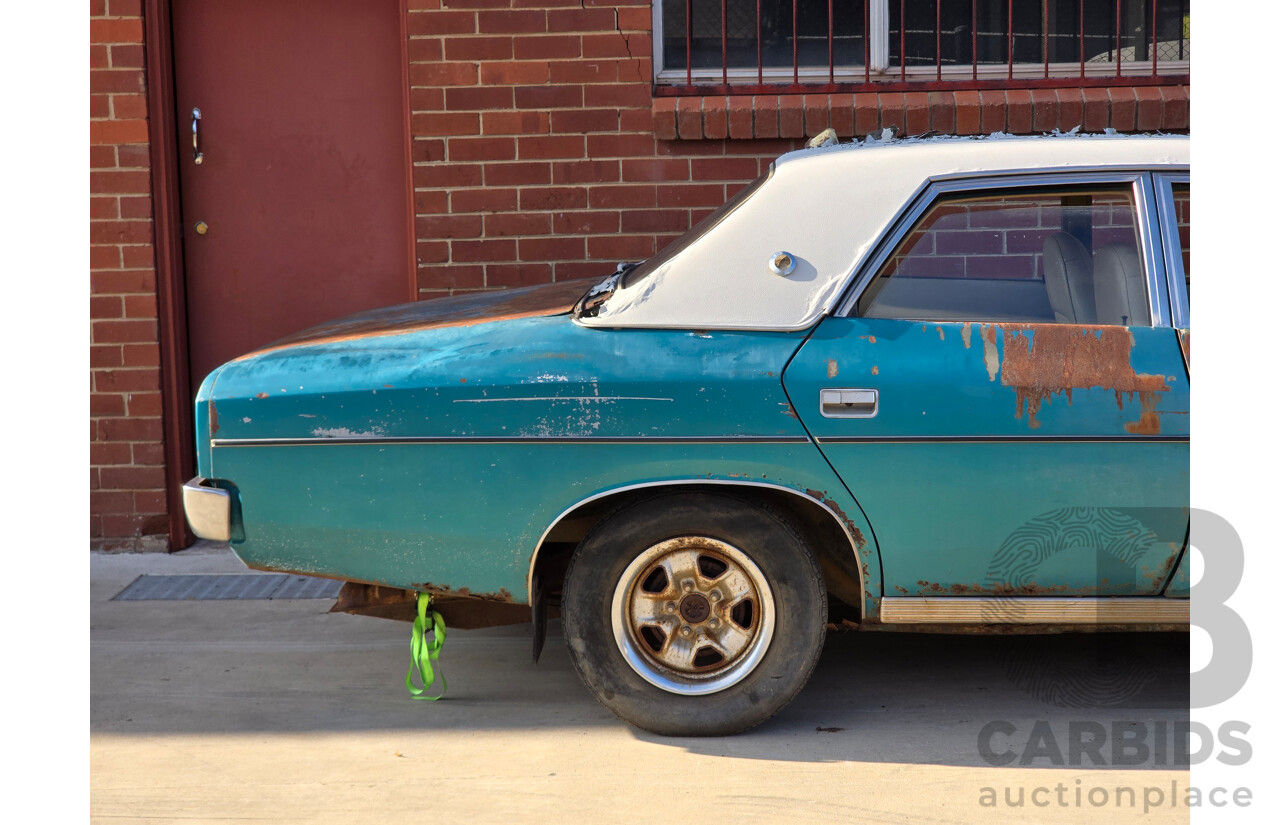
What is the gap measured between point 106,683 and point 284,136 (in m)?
2.88

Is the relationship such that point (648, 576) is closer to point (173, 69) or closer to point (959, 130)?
point (959, 130)

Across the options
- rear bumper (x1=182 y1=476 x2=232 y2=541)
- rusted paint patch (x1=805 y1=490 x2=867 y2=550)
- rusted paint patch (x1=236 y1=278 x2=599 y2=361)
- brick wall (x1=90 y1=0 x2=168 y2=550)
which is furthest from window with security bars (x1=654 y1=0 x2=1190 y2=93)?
rear bumper (x1=182 y1=476 x2=232 y2=541)

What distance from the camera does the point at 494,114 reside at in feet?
18.6

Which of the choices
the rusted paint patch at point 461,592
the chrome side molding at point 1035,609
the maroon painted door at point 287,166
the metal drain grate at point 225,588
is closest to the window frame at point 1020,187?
the chrome side molding at point 1035,609

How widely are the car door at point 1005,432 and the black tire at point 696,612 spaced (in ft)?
0.93

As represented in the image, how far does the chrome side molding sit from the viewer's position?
11.0 feet

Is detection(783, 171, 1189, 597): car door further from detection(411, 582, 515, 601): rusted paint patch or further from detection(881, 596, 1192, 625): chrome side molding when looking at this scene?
detection(411, 582, 515, 601): rusted paint patch

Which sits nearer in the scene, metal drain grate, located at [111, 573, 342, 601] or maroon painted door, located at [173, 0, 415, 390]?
metal drain grate, located at [111, 573, 342, 601]

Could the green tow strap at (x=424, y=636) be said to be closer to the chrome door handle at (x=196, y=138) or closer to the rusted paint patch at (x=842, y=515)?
the rusted paint patch at (x=842, y=515)

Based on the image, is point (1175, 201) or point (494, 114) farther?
point (494, 114)

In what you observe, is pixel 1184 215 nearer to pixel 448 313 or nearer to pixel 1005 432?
pixel 1005 432

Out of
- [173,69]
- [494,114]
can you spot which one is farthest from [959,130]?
[173,69]

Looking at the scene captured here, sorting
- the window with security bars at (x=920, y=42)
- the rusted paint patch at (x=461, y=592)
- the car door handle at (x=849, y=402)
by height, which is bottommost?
the rusted paint patch at (x=461, y=592)

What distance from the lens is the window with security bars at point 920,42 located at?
5770 millimetres
